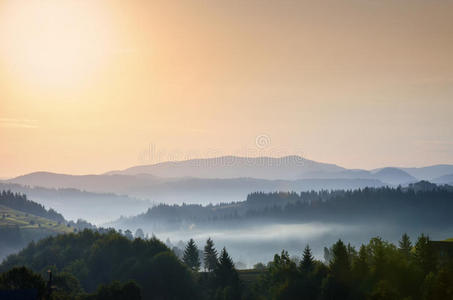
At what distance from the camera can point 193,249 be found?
157m

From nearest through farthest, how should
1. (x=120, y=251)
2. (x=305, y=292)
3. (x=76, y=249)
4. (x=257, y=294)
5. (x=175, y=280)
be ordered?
(x=305, y=292), (x=257, y=294), (x=175, y=280), (x=120, y=251), (x=76, y=249)

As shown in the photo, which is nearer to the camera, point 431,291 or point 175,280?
point 431,291

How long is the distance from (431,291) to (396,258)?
63.7ft

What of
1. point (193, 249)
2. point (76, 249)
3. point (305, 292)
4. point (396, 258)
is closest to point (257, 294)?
point (305, 292)

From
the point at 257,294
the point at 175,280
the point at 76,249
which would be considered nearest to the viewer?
the point at 257,294

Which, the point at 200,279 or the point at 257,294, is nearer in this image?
the point at 257,294

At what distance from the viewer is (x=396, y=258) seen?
99.2 metres

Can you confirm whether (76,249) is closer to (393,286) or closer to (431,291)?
(393,286)

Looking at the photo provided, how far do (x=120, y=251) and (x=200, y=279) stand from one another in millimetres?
32453

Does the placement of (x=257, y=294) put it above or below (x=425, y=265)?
below

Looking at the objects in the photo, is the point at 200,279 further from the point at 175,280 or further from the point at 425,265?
the point at 425,265

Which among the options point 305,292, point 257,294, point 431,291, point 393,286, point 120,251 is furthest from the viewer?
point 120,251

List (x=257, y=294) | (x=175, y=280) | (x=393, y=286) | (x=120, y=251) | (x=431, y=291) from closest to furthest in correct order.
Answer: (x=431, y=291) → (x=393, y=286) → (x=257, y=294) → (x=175, y=280) → (x=120, y=251)

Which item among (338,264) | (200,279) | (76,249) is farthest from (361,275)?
(76,249)
